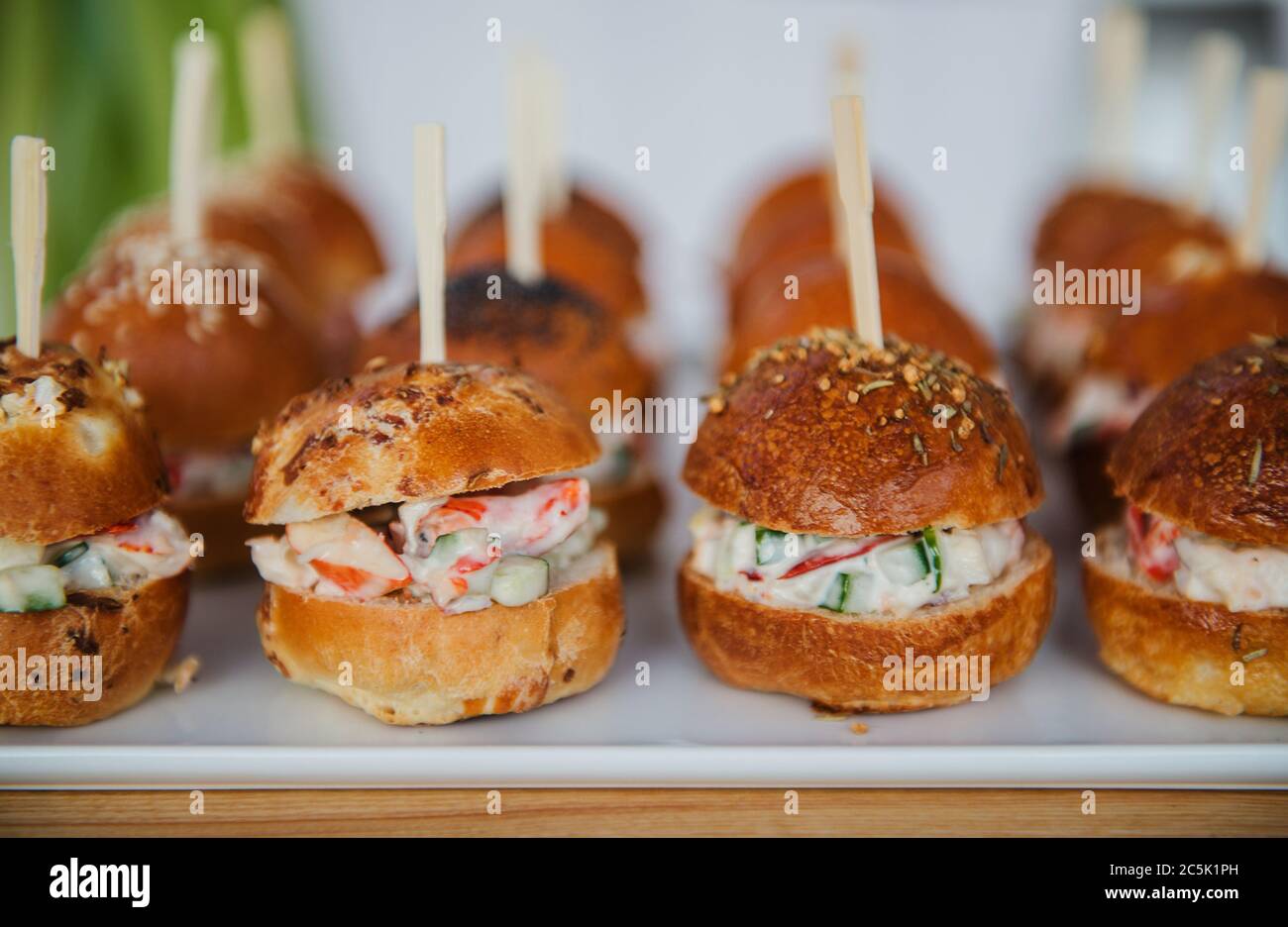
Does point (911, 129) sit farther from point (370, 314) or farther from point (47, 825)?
point (47, 825)

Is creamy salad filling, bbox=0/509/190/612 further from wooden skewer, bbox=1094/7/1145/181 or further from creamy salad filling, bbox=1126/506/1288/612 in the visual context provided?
wooden skewer, bbox=1094/7/1145/181

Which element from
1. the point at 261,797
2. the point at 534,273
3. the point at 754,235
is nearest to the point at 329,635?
the point at 261,797

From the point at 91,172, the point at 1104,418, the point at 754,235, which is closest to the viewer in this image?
the point at 1104,418

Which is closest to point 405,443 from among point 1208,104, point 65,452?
point 65,452

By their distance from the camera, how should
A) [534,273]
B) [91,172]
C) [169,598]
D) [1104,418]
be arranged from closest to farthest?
[169,598] < [1104,418] < [534,273] < [91,172]

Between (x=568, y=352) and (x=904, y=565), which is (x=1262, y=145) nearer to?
(x=904, y=565)

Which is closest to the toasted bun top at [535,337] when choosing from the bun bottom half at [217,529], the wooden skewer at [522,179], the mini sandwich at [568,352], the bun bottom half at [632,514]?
the mini sandwich at [568,352]

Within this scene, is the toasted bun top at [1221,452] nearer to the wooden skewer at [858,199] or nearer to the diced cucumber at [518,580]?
the wooden skewer at [858,199]

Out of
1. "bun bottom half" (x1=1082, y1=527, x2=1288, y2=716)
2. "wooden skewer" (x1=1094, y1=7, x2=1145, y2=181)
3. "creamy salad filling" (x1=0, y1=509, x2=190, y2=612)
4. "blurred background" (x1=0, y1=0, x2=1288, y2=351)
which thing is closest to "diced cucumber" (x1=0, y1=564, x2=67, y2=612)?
"creamy salad filling" (x1=0, y1=509, x2=190, y2=612)
